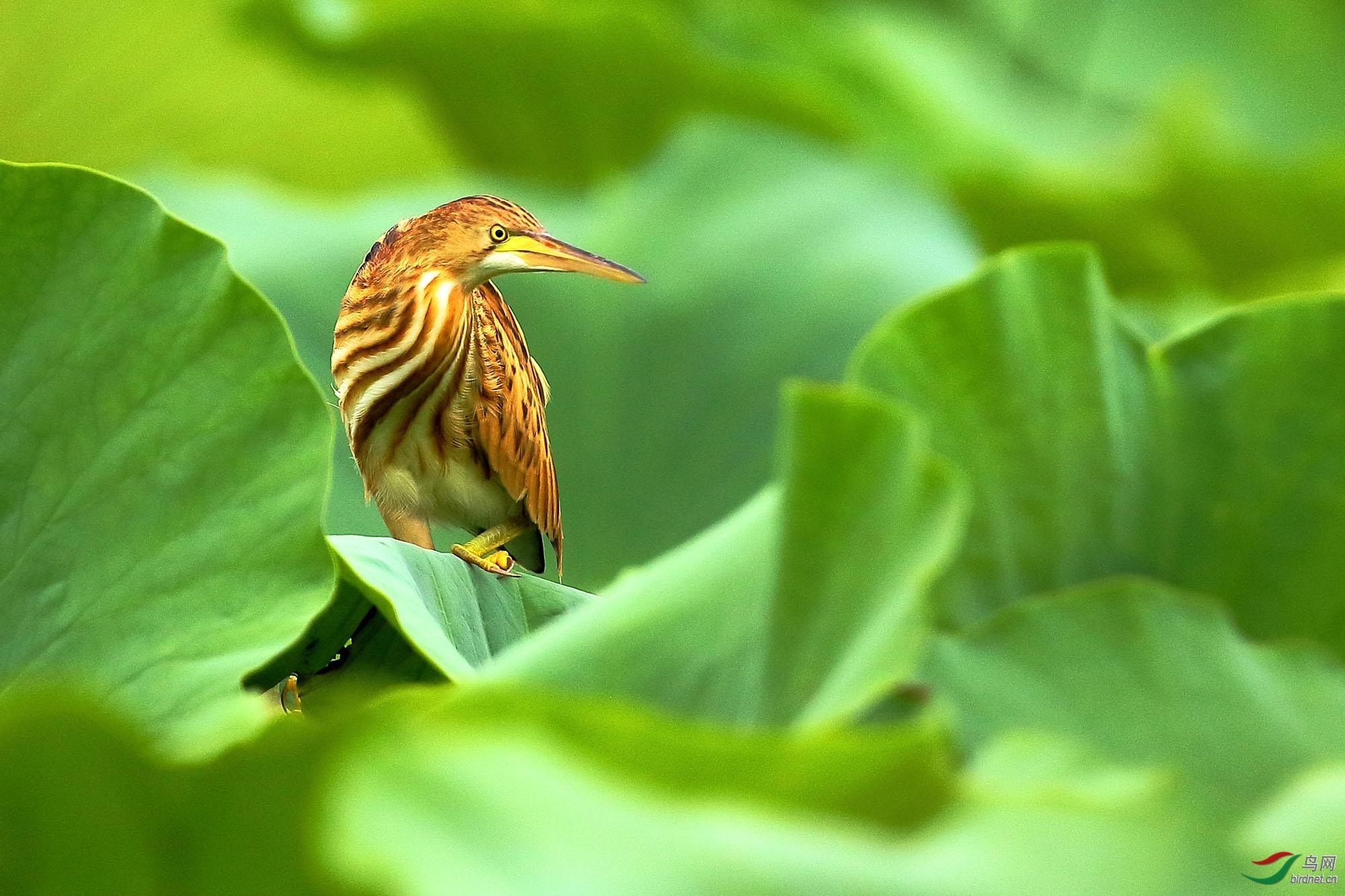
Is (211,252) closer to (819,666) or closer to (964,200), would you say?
(819,666)

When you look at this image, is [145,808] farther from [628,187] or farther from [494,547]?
[628,187]

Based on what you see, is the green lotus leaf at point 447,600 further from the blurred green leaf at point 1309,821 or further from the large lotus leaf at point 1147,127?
the large lotus leaf at point 1147,127

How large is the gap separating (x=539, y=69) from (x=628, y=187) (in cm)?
11

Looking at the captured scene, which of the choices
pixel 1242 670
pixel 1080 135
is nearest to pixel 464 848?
pixel 1242 670

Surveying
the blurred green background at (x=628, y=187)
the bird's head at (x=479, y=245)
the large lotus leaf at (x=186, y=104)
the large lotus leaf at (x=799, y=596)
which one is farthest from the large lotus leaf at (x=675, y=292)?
the large lotus leaf at (x=799, y=596)

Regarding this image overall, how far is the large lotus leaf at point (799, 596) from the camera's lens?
25cm

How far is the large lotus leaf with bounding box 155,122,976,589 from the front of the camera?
28.5 inches

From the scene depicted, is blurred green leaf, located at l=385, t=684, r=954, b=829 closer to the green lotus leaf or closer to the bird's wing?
the green lotus leaf

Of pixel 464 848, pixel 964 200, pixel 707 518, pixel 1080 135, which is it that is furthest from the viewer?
pixel 1080 135

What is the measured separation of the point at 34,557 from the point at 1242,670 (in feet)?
0.85

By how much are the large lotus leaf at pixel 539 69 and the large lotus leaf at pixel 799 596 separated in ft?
2.20

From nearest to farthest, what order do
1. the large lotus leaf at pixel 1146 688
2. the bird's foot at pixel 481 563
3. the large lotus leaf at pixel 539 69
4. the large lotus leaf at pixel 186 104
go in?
the large lotus leaf at pixel 1146 688
the bird's foot at pixel 481 563
the large lotus leaf at pixel 539 69
the large lotus leaf at pixel 186 104

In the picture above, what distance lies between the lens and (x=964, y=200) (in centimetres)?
122

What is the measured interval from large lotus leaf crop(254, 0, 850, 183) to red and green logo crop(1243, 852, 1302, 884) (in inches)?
29.8
